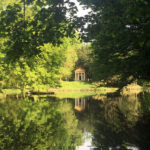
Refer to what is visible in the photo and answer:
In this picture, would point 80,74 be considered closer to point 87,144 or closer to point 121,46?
point 87,144

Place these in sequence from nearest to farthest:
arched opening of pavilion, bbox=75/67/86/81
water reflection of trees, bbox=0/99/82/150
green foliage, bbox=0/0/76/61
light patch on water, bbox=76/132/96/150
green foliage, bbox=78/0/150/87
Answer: green foliage, bbox=78/0/150/87 < light patch on water, bbox=76/132/96/150 < water reflection of trees, bbox=0/99/82/150 < green foliage, bbox=0/0/76/61 < arched opening of pavilion, bbox=75/67/86/81

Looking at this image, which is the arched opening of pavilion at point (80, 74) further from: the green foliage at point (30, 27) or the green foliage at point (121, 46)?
the green foliage at point (121, 46)

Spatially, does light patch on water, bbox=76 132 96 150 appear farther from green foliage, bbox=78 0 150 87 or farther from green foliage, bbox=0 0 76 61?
green foliage, bbox=0 0 76 61

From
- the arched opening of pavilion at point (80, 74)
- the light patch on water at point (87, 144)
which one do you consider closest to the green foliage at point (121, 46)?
the light patch on water at point (87, 144)

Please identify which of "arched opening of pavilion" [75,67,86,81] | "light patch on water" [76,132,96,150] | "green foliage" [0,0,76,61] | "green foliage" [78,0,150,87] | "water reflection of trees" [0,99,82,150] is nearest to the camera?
"green foliage" [78,0,150,87]

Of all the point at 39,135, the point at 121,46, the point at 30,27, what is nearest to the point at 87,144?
the point at 39,135

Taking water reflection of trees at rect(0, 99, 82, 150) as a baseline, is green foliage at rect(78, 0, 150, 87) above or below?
above

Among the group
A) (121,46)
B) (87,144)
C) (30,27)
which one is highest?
(30,27)

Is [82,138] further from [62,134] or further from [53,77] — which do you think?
[53,77]

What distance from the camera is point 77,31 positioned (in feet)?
38.4

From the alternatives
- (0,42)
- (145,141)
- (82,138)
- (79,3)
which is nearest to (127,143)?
(145,141)

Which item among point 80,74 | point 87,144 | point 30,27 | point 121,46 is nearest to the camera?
point 121,46

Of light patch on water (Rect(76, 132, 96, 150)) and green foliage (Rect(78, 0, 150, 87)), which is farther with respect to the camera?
light patch on water (Rect(76, 132, 96, 150))

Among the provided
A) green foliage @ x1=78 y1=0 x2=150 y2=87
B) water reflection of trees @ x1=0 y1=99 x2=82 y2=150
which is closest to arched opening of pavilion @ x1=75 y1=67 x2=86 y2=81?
water reflection of trees @ x1=0 y1=99 x2=82 y2=150
